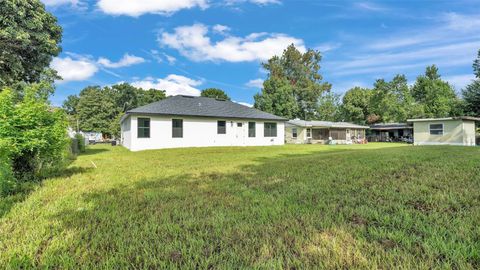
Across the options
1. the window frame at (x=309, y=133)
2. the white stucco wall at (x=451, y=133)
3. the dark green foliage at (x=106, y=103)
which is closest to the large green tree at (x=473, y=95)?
the white stucco wall at (x=451, y=133)

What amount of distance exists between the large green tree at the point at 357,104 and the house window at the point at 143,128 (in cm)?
3615

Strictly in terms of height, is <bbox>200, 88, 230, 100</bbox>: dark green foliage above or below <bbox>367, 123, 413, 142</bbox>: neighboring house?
above

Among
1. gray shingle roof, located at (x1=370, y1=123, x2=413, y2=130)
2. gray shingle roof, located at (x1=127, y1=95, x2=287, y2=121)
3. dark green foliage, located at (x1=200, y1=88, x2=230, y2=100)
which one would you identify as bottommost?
gray shingle roof, located at (x1=370, y1=123, x2=413, y2=130)

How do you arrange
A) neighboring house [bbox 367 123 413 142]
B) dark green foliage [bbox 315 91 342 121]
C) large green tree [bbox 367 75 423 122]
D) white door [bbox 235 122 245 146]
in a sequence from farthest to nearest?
1. dark green foliage [bbox 315 91 342 121]
2. large green tree [bbox 367 75 423 122]
3. neighboring house [bbox 367 123 413 142]
4. white door [bbox 235 122 245 146]

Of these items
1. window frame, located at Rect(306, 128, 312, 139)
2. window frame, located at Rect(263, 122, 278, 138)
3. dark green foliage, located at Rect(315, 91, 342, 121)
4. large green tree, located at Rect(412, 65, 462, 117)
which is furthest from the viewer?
dark green foliage, located at Rect(315, 91, 342, 121)

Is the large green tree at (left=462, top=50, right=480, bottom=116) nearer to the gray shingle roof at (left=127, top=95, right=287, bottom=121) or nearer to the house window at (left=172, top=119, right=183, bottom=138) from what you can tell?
the gray shingle roof at (left=127, top=95, right=287, bottom=121)

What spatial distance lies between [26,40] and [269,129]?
18.2 meters

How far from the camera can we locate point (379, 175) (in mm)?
5363

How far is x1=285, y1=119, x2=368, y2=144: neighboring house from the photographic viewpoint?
31891mm

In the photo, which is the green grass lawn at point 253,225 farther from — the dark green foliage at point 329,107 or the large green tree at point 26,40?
the dark green foliage at point 329,107

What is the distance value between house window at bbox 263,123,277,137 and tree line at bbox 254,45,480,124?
14439 millimetres

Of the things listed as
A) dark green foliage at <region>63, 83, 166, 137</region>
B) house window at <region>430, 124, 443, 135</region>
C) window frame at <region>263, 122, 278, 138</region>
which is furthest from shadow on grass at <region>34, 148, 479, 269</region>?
dark green foliage at <region>63, 83, 166, 137</region>

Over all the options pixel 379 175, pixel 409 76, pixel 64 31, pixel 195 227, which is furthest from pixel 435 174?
pixel 409 76

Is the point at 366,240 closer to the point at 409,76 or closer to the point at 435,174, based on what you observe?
the point at 435,174
